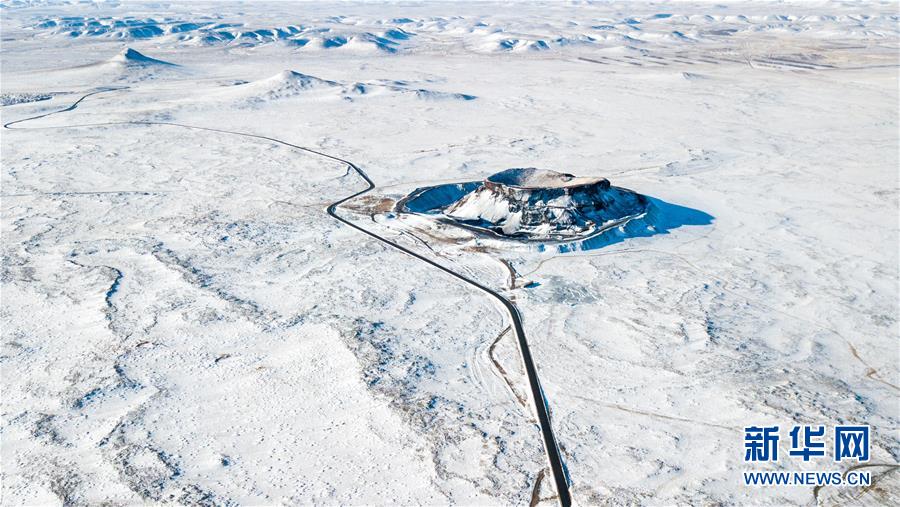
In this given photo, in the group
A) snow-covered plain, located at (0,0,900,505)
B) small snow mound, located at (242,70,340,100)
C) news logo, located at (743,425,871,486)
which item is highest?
news logo, located at (743,425,871,486)

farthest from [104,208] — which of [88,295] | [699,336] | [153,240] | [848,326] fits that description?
[848,326]

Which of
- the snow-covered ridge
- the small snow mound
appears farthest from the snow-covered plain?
the snow-covered ridge

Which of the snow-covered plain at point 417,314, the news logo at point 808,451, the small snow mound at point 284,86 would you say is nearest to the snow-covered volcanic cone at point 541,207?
the snow-covered plain at point 417,314

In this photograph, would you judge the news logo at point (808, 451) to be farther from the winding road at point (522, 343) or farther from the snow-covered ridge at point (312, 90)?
the snow-covered ridge at point (312, 90)

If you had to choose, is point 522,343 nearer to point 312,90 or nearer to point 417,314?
point 417,314

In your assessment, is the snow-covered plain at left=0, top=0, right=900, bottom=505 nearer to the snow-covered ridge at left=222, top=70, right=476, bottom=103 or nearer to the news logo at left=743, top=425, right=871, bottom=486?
the news logo at left=743, top=425, right=871, bottom=486

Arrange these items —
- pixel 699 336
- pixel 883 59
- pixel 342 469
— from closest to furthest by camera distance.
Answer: pixel 342 469 → pixel 699 336 → pixel 883 59

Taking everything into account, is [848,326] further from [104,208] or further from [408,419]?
[104,208]
